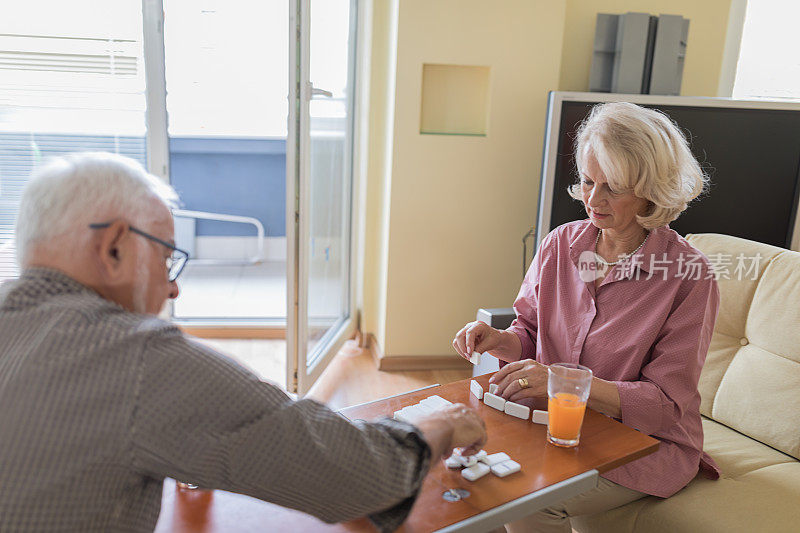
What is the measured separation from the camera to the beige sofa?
4.72ft

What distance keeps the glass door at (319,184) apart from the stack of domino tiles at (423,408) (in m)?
1.44

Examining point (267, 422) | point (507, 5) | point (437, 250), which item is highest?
point (507, 5)

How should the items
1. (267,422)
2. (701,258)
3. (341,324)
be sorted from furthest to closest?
1. (341,324)
2. (701,258)
3. (267,422)

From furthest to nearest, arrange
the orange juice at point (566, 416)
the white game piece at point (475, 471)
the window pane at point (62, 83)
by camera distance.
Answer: the window pane at point (62, 83) → the orange juice at point (566, 416) → the white game piece at point (475, 471)

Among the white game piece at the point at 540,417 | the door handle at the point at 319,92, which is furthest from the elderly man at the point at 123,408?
the door handle at the point at 319,92

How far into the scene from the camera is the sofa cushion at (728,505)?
4.60ft

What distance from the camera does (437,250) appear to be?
10.4 ft

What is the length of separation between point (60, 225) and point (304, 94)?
181 centimetres

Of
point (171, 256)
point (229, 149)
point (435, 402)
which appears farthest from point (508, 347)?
point (229, 149)

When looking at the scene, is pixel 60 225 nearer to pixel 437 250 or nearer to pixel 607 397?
pixel 607 397

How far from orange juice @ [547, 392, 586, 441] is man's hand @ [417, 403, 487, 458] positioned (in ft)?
0.55

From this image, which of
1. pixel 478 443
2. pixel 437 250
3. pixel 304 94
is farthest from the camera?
pixel 437 250

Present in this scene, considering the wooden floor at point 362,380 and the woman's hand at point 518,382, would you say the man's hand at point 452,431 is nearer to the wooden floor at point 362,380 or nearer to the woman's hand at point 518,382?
the woman's hand at point 518,382

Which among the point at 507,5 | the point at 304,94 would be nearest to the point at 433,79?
the point at 507,5
